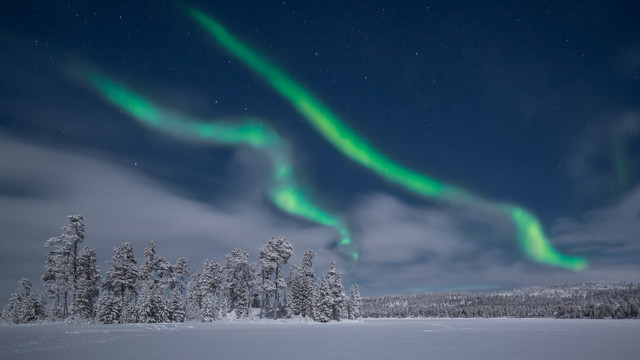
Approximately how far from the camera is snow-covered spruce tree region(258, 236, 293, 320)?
67750 mm

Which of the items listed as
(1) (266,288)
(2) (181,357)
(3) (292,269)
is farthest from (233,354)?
(3) (292,269)

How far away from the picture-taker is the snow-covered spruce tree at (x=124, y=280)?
53.8 meters

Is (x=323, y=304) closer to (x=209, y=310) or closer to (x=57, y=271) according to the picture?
(x=209, y=310)

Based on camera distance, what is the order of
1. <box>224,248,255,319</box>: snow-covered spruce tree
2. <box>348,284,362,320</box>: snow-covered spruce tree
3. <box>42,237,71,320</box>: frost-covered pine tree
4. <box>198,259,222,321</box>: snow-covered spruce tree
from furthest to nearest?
<box>348,284,362,320</box>: snow-covered spruce tree → <box>198,259,222,321</box>: snow-covered spruce tree → <box>224,248,255,319</box>: snow-covered spruce tree → <box>42,237,71,320</box>: frost-covered pine tree

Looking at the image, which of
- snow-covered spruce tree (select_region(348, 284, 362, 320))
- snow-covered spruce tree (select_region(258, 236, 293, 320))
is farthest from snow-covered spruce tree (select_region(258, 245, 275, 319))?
snow-covered spruce tree (select_region(348, 284, 362, 320))

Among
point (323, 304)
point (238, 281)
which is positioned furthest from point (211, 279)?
point (323, 304)

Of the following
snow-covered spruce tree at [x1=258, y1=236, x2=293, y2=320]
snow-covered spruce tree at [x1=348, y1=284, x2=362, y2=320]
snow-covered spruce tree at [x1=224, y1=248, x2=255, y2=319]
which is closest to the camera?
snow-covered spruce tree at [x1=258, y1=236, x2=293, y2=320]

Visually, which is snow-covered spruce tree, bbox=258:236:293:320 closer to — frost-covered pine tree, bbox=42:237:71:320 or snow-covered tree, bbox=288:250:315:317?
snow-covered tree, bbox=288:250:315:317

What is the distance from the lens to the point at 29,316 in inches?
2440

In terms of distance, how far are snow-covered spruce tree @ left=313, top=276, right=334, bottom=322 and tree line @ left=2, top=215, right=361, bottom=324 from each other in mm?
178

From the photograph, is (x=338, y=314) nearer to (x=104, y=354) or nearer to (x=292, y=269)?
(x=292, y=269)

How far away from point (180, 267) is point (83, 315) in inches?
1015

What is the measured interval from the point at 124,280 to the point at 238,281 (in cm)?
2661

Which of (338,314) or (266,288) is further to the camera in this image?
(338,314)
